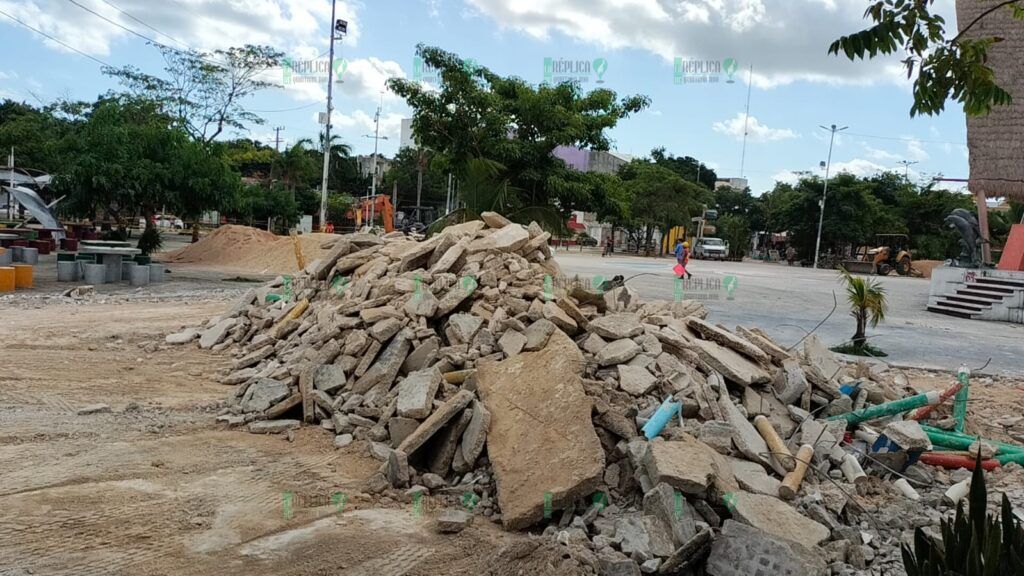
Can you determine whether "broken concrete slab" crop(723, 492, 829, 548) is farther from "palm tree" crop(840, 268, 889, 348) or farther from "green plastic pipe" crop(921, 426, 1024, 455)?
"palm tree" crop(840, 268, 889, 348)

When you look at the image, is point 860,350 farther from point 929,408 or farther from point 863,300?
point 929,408

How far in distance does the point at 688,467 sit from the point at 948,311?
1779cm

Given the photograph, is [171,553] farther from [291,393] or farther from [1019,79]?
[1019,79]

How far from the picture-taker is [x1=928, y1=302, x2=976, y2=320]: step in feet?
58.4

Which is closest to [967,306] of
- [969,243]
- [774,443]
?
[969,243]

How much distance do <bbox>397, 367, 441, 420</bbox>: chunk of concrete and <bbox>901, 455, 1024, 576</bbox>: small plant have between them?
3336mm

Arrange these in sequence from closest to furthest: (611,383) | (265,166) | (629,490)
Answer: (629,490) → (611,383) → (265,166)

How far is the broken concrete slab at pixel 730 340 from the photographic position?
6281 mm

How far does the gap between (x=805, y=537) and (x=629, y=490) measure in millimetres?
1060

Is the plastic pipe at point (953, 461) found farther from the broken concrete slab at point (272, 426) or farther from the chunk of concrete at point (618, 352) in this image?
the broken concrete slab at point (272, 426)

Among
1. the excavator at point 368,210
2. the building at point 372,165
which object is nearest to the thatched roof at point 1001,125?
the excavator at point 368,210

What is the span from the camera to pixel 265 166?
167 feet

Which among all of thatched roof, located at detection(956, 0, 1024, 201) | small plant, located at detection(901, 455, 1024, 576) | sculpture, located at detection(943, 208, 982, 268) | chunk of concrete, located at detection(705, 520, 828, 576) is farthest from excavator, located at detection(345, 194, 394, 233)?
small plant, located at detection(901, 455, 1024, 576)

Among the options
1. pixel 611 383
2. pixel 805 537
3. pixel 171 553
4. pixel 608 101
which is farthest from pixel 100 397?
pixel 608 101
